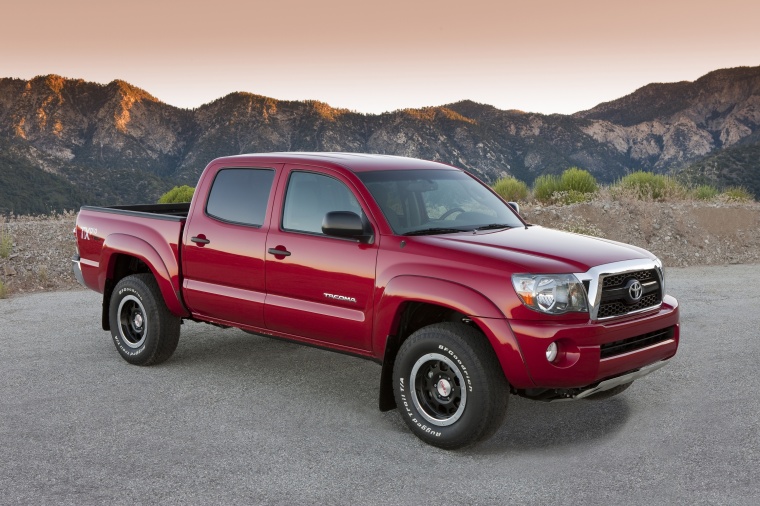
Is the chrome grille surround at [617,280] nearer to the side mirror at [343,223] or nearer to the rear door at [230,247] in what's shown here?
the side mirror at [343,223]

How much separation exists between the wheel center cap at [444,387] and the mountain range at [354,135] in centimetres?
5764

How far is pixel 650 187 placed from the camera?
22531 millimetres

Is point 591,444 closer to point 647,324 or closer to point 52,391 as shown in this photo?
point 647,324

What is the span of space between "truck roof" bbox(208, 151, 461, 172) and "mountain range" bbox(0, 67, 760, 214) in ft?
183

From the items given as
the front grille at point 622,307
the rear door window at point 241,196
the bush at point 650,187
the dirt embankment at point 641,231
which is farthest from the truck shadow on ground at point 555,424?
the bush at point 650,187

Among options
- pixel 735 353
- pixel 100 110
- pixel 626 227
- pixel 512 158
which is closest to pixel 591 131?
pixel 512 158

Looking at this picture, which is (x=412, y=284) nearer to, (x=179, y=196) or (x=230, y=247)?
(x=230, y=247)

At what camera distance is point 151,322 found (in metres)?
7.70

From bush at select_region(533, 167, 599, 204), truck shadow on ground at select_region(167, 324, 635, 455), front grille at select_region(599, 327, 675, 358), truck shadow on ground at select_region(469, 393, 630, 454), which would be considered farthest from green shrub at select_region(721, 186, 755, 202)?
A: front grille at select_region(599, 327, 675, 358)

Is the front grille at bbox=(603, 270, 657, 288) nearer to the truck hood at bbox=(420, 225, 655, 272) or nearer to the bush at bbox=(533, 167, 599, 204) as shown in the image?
the truck hood at bbox=(420, 225, 655, 272)

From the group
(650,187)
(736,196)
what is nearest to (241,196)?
(650,187)

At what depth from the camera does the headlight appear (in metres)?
5.32

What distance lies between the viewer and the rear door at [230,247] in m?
6.80

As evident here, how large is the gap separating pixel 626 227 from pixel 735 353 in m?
10.7
